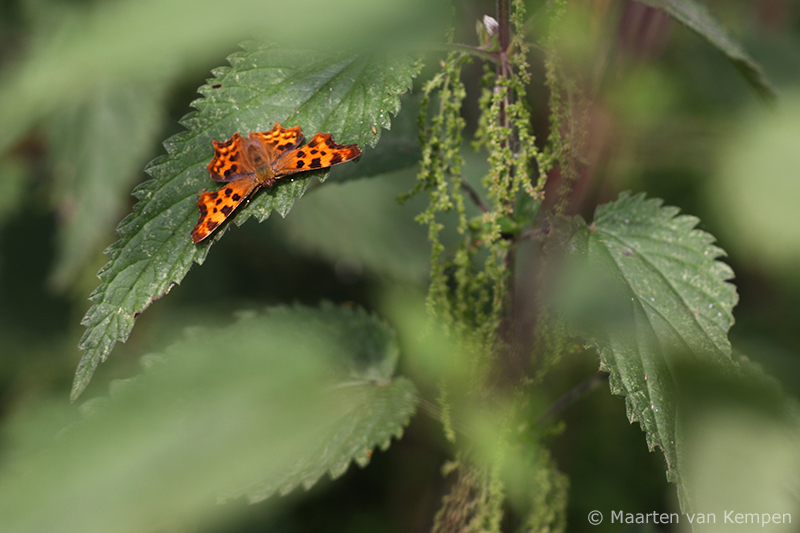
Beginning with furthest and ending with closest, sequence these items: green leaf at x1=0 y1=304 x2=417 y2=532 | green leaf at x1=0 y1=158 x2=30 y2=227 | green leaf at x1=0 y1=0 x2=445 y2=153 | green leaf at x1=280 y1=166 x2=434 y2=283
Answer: green leaf at x1=0 y1=158 x2=30 y2=227, green leaf at x1=280 y1=166 x2=434 y2=283, green leaf at x1=0 y1=304 x2=417 y2=532, green leaf at x1=0 y1=0 x2=445 y2=153

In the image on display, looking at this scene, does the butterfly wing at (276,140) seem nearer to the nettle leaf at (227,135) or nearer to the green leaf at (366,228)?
the nettle leaf at (227,135)

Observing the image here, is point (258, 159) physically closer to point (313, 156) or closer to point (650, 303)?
point (313, 156)

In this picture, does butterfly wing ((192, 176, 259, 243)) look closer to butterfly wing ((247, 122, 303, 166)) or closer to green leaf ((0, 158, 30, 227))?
butterfly wing ((247, 122, 303, 166))

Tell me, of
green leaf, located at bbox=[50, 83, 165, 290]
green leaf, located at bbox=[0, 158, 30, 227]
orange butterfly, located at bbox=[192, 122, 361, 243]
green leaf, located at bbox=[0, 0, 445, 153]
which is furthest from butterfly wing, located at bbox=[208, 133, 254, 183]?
green leaf, located at bbox=[0, 158, 30, 227]

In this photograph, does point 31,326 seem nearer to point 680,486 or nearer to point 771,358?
point 680,486

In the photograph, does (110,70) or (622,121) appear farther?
(622,121)

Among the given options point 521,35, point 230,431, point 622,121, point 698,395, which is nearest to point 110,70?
point 230,431
